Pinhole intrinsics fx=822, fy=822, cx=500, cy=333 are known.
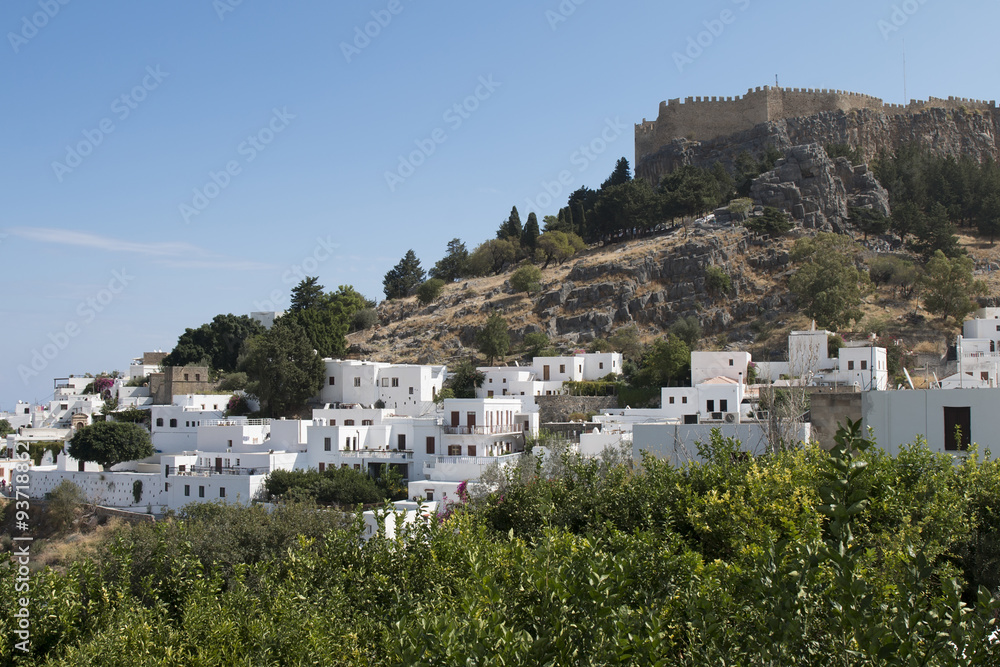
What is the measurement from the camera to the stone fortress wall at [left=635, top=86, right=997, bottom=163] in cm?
6200

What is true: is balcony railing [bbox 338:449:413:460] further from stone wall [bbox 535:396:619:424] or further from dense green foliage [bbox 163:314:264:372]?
dense green foliage [bbox 163:314:264:372]

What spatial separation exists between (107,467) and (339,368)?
11208 millimetres

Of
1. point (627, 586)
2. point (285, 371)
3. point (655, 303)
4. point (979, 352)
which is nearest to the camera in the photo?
point (627, 586)

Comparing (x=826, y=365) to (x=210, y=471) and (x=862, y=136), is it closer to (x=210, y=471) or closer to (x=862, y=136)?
(x=210, y=471)

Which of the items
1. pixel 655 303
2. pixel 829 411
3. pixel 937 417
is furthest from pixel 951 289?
pixel 937 417

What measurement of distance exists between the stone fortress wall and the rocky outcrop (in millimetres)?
6335

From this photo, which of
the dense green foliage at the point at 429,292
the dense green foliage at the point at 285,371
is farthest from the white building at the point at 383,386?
the dense green foliage at the point at 429,292

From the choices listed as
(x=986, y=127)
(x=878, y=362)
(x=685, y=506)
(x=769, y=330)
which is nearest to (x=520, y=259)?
(x=769, y=330)

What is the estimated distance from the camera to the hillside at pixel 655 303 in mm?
47000

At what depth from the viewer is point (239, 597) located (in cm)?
762

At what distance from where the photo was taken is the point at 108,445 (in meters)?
32.3

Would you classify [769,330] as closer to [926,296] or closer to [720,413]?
[926,296]

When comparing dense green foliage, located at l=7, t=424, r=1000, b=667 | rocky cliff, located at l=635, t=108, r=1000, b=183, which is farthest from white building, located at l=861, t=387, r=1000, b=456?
rocky cliff, located at l=635, t=108, r=1000, b=183

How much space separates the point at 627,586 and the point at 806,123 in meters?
61.9
